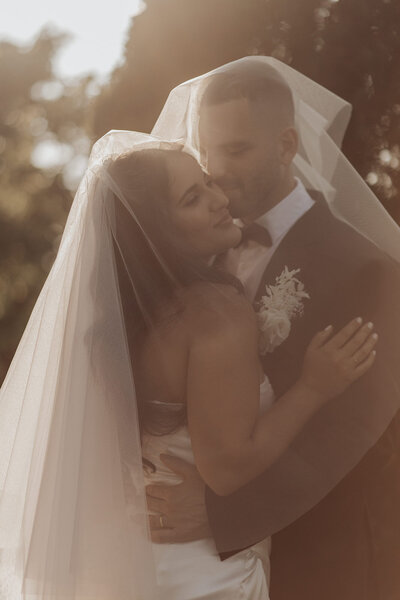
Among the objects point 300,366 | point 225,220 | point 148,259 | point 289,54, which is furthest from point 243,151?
point 289,54

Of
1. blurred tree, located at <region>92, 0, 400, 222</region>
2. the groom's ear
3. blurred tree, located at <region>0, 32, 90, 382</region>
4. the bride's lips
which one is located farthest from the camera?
blurred tree, located at <region>0, 32, 90, 382</region>

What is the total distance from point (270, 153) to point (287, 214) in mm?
247

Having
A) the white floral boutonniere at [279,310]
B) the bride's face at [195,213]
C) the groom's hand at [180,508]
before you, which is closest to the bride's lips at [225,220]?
the bride's face at [195,213]

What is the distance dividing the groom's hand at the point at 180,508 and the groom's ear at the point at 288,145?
1.16 m

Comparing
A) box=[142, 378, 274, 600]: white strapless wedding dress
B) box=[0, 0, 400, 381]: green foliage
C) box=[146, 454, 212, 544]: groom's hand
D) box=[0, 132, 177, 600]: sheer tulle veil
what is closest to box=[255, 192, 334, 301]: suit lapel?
box=[142, 378, 274, 600]: white strapless wedding dress

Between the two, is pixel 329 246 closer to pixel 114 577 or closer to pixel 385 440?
pixel 385 440

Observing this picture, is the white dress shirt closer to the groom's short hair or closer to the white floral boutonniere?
the white floral boutonniere

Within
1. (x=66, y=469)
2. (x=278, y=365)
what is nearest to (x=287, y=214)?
(x=278, y=365)

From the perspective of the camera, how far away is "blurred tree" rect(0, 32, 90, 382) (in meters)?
24.2

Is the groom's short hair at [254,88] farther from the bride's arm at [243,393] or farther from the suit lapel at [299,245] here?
the bride's arm at [243,393]

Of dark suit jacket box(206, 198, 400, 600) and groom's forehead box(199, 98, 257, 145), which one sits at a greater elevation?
groom's forehead box(199, 98, 257, 145)

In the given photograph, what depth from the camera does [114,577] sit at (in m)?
2.96

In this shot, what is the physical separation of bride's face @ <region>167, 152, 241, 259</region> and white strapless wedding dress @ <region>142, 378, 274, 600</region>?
0.49 metres

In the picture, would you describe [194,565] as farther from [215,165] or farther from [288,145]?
[288,145]
